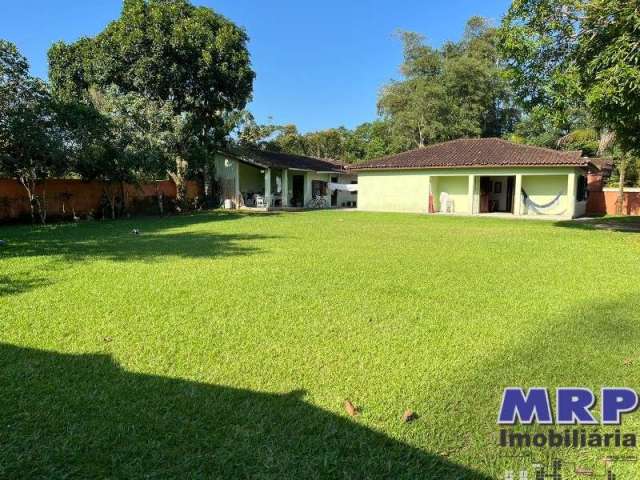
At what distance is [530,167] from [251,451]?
2226cm

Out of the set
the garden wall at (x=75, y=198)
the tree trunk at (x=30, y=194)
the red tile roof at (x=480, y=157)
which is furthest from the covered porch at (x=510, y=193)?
the tree trunk at (x=30, y=194)

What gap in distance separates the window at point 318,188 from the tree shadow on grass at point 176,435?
92.6 feet

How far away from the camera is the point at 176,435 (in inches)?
101

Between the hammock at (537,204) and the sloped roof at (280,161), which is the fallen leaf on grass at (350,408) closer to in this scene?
the hammock at (537,204)

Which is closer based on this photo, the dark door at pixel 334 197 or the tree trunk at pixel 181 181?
the tree trunk at pixel 181 181

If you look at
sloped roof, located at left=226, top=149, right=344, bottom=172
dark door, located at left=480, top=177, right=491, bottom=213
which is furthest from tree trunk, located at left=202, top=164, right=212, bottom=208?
dark door, located at left=480, top=177, right=491, bottom=213

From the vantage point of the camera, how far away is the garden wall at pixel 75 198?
16.2m

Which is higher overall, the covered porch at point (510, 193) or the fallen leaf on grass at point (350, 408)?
the covered porch at point (510, 193)

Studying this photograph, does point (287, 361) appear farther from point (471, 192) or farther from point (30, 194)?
point (471, 192)

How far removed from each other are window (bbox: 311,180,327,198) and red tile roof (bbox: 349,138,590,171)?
4.81m

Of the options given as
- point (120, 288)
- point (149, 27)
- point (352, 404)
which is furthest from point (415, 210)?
point (352, 404)

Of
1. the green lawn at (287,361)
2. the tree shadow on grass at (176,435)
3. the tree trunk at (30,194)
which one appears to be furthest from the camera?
the tree trunk at (30,194)

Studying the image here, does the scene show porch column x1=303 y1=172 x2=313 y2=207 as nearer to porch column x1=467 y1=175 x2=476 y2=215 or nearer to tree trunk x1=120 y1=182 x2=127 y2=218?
porch column x1=467 y1=175 x2=476 y2=215

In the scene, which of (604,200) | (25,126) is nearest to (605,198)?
(604,200)
